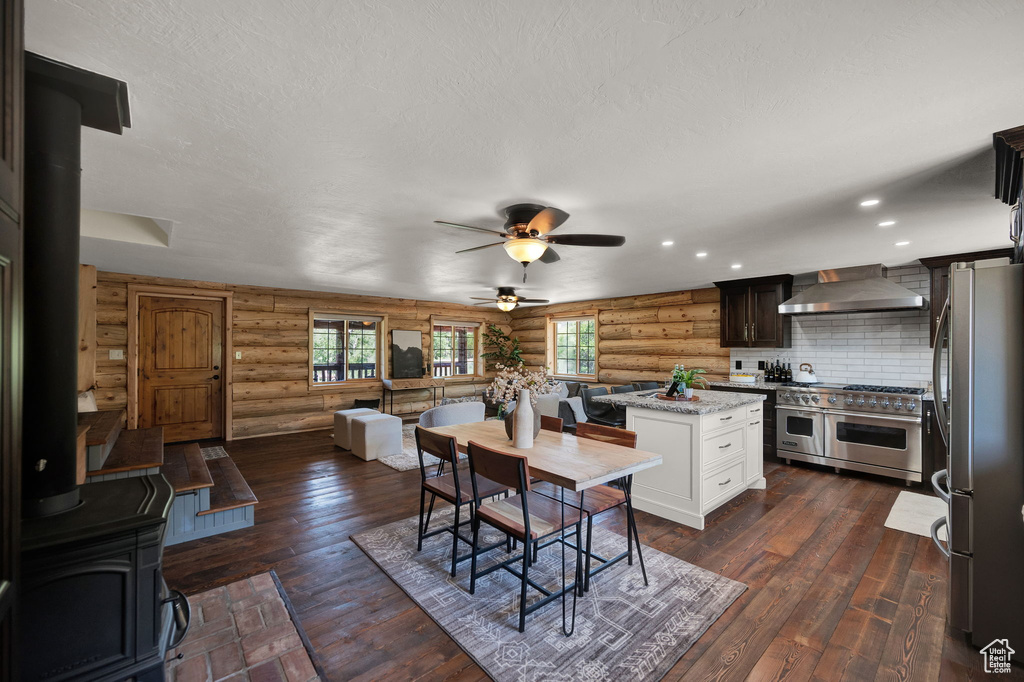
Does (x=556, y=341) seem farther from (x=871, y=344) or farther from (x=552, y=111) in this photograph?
(x=552, y=111)

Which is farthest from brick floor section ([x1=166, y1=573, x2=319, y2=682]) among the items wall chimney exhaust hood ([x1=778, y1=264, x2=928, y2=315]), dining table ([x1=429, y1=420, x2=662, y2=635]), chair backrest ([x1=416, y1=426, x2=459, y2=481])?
wall chimney exhaust hood ([x1=778, y1=264, x2=928, y2=315])

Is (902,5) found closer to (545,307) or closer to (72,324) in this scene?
(72,324)

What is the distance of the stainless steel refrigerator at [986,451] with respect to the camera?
188cm

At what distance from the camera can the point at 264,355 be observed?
6613 mm

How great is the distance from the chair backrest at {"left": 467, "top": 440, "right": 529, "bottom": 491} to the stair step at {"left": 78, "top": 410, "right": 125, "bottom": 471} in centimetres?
269

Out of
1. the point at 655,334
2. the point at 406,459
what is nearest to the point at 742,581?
the point at 406,459

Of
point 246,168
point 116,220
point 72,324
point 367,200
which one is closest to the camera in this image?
point 72,324

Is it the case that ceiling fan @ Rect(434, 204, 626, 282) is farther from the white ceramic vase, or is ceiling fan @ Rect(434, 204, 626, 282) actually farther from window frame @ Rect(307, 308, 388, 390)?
window frame @ Rect(307, 308, 388, 390)

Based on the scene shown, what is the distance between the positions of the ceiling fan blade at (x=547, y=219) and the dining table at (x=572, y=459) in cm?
144

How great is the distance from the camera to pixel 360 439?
5270 millimetres

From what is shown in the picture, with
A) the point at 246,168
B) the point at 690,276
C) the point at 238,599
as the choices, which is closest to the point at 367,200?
the point at 246,168

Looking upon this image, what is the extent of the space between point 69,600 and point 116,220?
146 inches

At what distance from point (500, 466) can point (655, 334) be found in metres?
5.77

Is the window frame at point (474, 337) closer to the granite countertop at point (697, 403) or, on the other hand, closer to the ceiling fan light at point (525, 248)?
the granite countertop at point (697, 403)
